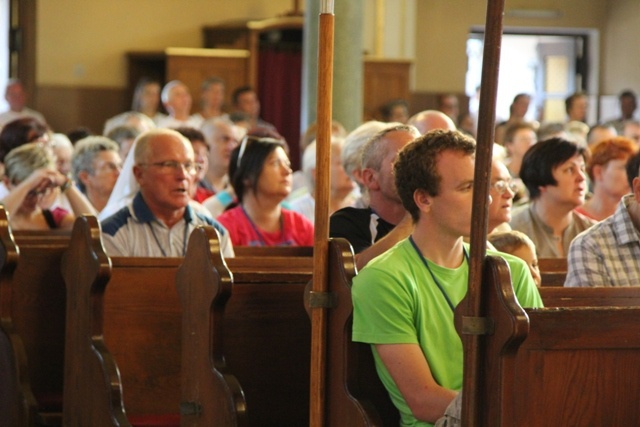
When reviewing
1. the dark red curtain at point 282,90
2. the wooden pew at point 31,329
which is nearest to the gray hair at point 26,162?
the wooden pew at point 31,329

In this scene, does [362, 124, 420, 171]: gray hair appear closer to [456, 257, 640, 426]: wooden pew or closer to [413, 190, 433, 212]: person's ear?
[413, 190, 433, 212]: person's ear

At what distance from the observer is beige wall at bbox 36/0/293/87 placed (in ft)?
45.1

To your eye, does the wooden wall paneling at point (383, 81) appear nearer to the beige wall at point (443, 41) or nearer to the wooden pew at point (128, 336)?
the beige wall at point (443, 41)

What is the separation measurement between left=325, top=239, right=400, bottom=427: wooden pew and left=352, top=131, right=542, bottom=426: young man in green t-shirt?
0.12 feet

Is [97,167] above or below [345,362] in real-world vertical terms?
above

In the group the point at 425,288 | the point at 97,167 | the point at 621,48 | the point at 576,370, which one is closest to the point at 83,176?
the point at 97,167

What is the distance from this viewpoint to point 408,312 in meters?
2.89

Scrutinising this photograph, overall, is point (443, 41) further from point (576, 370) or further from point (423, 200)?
point (576, 370)

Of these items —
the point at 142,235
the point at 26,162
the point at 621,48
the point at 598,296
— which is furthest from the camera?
the point at 621,48

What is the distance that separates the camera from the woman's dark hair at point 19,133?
675cm

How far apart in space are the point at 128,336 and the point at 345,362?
1.33 m

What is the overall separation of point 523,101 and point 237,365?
9460mm

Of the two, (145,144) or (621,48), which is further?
(621,48)

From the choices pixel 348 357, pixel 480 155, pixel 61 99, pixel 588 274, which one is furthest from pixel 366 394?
pixel 61 99
